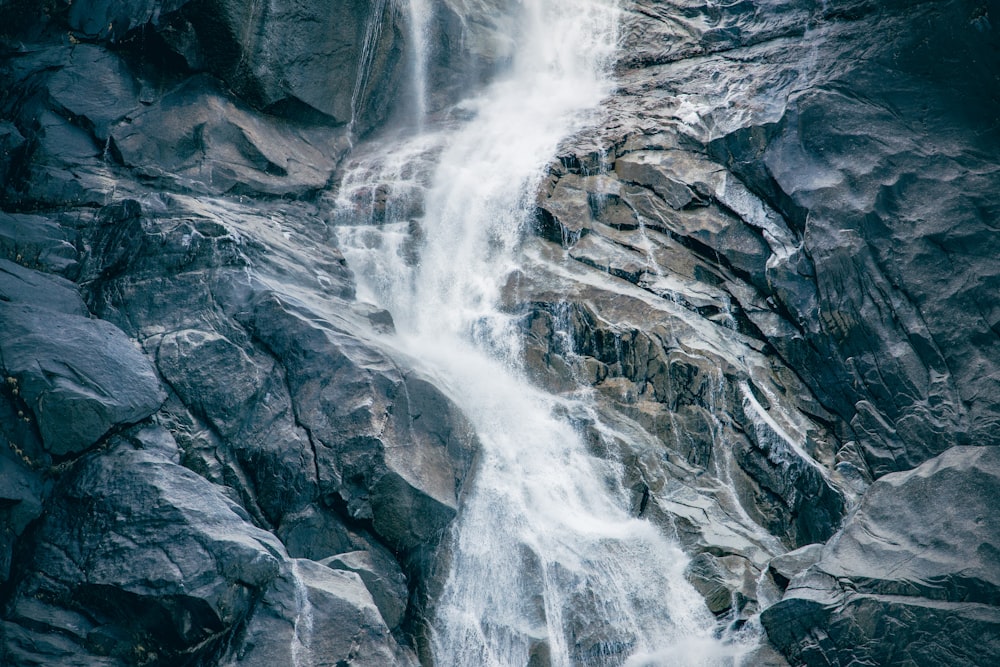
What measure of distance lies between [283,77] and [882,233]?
440 inches

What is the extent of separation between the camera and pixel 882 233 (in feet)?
39.3

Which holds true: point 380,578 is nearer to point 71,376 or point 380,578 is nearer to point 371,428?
point 371,428

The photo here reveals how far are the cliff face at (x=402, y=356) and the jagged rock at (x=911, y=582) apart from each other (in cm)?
3

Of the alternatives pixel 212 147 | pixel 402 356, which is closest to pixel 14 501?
pixel 402 356

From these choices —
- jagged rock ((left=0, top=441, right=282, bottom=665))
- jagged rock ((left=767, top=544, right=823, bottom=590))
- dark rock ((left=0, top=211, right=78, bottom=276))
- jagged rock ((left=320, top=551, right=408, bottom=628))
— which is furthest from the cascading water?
dark rock ((left=0, top=211, right=78, bottom=276))

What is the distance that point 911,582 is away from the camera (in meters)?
8.92

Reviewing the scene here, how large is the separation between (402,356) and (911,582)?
7.23 metres

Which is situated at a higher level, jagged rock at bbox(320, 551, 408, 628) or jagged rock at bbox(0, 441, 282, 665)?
jagged rock at bbox(0, 441, 282, 665)

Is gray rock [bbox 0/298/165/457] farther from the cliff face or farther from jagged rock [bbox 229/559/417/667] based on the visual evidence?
jagged rock [bbox 229/559/417/667]

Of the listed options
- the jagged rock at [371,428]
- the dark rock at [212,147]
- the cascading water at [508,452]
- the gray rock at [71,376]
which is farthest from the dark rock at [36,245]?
the cascading water at [508,452]

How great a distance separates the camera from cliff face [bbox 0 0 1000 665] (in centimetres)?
820

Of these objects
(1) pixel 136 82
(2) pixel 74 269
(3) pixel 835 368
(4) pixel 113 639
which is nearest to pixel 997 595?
(3) pixel 835 368

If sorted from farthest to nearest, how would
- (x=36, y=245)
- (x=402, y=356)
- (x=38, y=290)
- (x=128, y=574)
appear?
(x=402, y=356), (x=36, y=245), (x=38, y=290), (x=128, y=574)

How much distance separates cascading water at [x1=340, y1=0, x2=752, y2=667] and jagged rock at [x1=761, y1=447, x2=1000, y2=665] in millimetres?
1271
